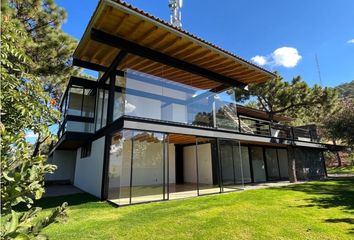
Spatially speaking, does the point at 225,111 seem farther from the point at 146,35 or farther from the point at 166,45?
the point at 146,35

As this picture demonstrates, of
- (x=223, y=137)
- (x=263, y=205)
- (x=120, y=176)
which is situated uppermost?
(x=223, y=137)

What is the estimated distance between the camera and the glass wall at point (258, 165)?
1453 centimetres

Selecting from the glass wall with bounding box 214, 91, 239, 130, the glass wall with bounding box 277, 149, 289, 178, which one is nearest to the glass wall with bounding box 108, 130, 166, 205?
the glass wall with bounding box 214, 91, 239, 130

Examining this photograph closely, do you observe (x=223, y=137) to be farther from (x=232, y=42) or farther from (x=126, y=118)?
(x=232, y=42)

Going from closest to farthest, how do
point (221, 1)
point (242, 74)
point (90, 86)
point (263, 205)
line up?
point (263, 205), point (242, 74), point (90, 86), point (221, 1)

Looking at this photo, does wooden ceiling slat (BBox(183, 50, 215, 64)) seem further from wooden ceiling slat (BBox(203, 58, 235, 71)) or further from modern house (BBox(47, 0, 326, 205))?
wooden ceiling slat (BBox(203, 58, 235, 71))

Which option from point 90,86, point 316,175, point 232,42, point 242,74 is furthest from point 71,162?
point 316,175

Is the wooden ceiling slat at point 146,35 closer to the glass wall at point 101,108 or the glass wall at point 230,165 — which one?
the glass wall at point 101,108

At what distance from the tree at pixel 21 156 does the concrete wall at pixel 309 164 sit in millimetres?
16056

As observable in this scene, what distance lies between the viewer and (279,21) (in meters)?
15.8

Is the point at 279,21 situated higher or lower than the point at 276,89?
higher

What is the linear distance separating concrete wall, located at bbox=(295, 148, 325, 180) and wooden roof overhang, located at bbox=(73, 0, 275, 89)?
→ 720 centimetres

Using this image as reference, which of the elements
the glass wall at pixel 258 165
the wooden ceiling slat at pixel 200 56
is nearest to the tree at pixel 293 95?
the glass wall at pixel 258 165

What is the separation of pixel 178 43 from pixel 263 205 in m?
6.27
